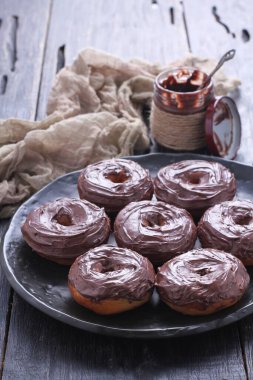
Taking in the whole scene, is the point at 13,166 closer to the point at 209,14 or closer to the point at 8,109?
the point at 8,109

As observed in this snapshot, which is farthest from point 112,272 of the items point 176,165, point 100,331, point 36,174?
point 36,174

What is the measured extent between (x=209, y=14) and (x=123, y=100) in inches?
28.8

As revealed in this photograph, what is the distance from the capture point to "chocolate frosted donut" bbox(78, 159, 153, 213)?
169 cm

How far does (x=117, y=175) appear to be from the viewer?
1772mm

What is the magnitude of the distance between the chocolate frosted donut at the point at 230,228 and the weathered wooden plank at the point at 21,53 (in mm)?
862

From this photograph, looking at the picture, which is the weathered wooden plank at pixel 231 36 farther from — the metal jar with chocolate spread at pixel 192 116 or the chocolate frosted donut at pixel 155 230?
the chocolate frosted donut at pixel 155 230

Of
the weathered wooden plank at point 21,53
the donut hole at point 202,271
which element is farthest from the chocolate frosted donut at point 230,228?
the weathered wooden plank at point 21,53

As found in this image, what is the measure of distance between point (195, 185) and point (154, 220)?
0.18 meters

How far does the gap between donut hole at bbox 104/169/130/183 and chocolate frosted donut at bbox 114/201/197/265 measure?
0.52ft

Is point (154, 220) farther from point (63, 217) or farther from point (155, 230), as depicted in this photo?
point (63, 217)

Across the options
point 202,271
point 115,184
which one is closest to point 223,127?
point 115,184

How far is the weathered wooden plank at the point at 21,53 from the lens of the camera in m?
2.29

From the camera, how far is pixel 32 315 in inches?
58.6

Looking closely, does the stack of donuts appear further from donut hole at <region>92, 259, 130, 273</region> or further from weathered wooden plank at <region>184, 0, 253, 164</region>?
weathered wooden plank at <region>184, 0, 253, 164</region>
